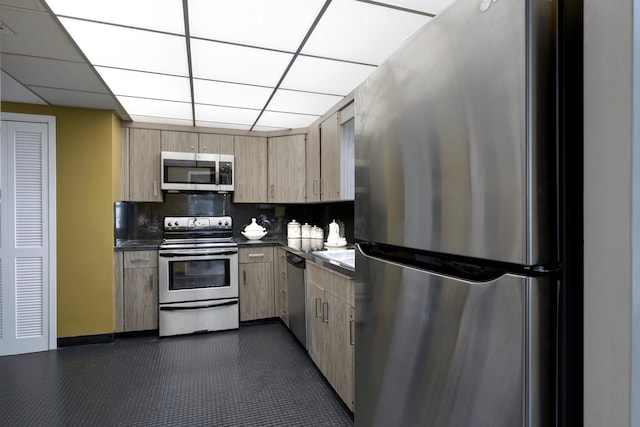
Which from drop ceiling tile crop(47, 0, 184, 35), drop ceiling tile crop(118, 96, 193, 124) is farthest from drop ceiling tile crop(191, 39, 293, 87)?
drop ceiling tile crop(118, 96, 193, 124)

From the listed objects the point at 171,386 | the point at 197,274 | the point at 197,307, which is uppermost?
the point at 197,274

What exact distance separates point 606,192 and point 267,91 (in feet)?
8.25

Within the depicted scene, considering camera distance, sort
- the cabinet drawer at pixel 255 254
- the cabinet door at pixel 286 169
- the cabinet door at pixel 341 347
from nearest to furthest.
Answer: the cabinet door at pixel 341 347 → the cabinet drawer at pixel 255 254 → the cabinet door at pixel 286 169

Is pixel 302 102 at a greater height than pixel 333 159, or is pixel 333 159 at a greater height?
pixel 302 102

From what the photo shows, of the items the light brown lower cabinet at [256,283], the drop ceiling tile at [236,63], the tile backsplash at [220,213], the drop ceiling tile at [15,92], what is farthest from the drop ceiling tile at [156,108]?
the light brown lower cabinet at [256,283]

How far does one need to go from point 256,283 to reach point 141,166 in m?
1.73

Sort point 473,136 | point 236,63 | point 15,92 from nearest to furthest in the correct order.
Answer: point 473,136 < point 236,63 < point 15,92

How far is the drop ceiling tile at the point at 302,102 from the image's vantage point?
279cm

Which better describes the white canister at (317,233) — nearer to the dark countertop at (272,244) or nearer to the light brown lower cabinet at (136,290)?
the dark countertop at (272,244)

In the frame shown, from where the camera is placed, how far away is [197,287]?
11.2ft

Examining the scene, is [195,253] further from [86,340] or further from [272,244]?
[86,340]

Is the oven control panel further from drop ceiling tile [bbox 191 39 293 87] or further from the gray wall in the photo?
the gray wall

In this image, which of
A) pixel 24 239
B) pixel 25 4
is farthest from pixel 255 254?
pixel 25 4

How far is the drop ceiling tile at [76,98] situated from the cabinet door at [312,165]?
6.04 ft
